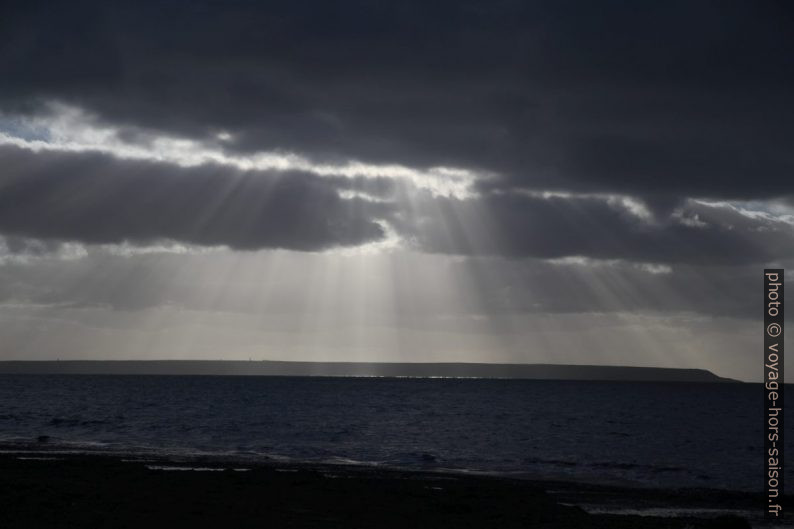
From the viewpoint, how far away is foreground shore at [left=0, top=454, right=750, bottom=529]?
1069 inches

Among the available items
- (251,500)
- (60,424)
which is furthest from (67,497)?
(60,424)

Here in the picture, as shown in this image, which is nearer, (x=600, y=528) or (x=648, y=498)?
(x=600, y=528)

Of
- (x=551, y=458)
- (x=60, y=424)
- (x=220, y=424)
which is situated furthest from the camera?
(x=220, y=424)

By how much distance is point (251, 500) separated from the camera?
31438 millimetres

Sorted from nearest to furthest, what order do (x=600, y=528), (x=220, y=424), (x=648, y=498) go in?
(x=600, y=528) → (x=648, y=498) → (x=220, y=424)

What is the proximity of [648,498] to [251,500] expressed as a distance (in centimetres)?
1801

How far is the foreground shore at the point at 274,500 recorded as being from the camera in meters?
27.2

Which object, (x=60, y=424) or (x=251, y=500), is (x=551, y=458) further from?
(x=60, y=424)

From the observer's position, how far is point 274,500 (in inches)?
1249

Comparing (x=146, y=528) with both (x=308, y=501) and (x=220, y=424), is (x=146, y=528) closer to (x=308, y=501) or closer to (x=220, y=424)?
(x=308, y=501)

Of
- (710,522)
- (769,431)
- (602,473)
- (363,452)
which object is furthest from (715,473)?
(769,431)

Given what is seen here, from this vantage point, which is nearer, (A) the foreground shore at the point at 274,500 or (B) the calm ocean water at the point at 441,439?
(A) the foreground shore at the point at 274,500

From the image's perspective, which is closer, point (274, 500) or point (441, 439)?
point (274, 500)

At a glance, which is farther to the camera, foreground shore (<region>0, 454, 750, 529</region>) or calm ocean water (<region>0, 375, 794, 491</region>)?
calm ocean water (<region>0, 375, 794, 491</region>)
